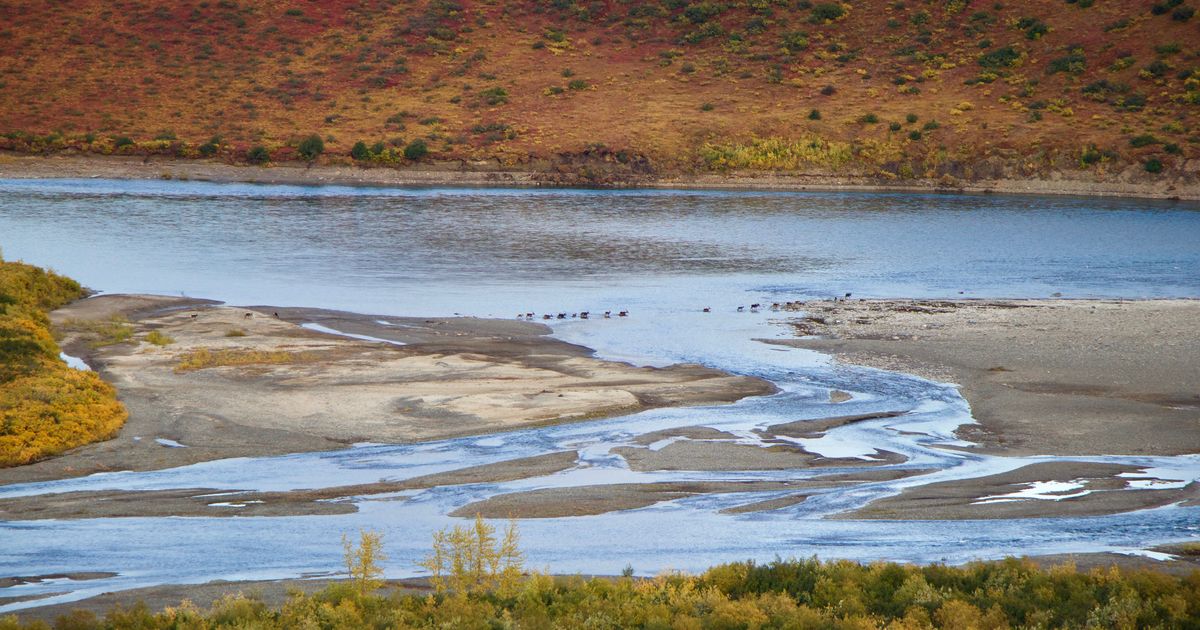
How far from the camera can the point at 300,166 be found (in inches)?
3538

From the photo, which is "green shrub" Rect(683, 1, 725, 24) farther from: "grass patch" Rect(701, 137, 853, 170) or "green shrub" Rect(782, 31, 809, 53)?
"grass patch" Rect(701, 137, 853, 170)

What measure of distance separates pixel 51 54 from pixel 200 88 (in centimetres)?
1524

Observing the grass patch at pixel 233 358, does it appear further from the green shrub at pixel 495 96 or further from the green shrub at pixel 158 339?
the green shrub at pixel 495 96

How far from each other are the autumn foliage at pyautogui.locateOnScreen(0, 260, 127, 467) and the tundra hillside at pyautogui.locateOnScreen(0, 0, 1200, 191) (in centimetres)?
6501

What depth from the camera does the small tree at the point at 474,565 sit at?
565 inches

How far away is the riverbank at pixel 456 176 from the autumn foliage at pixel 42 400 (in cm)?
5937

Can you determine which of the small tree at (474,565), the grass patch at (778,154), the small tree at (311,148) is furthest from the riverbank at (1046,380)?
the small tree at (311,148)

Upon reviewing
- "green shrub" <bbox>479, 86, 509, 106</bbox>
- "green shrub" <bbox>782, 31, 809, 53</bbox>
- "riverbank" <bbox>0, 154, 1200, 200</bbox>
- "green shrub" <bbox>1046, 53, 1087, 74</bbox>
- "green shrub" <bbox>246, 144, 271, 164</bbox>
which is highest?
"green shrub" <bbox>782, 31, 809, 53</bbox>

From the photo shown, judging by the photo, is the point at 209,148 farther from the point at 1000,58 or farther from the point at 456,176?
the point at 1000,58

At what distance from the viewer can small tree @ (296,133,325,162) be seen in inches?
3570

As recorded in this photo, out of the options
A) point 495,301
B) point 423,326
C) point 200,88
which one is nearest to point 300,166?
point 200,88

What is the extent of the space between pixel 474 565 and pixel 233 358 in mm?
15359

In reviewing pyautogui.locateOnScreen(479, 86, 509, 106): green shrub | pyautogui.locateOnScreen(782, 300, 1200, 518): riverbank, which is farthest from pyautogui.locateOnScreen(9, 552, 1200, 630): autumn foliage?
pyautogui.locateOnScreen(479, 86, 509, 106): green shrub

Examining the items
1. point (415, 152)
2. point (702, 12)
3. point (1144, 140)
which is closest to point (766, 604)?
point (1144, 140)
